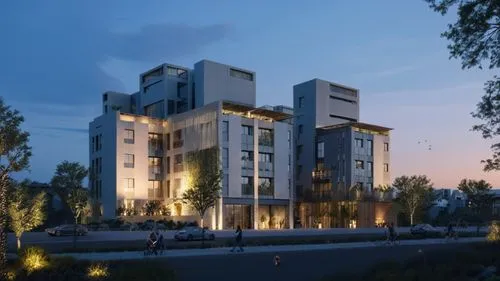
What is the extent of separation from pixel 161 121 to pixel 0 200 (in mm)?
64050

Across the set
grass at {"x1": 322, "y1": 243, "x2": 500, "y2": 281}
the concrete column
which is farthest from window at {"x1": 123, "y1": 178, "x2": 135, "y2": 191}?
grass at {"x1": 322, "y1": 243, "x2": 500, "y2": 281}

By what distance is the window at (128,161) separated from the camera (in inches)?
3150

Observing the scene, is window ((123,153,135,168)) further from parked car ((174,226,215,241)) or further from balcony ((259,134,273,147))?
parked car ((174,226,215,241))

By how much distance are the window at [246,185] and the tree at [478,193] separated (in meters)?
32.2

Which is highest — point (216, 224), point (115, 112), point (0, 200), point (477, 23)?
point (115, 112)

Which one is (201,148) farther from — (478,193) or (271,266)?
(271,266)

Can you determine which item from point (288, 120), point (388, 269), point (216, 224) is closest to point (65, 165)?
point (216, 224)

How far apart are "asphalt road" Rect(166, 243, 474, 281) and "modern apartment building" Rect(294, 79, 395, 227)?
53.1 m

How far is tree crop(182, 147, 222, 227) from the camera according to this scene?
53.0 meters

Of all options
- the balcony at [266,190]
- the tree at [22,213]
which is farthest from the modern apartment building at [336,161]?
the tree at [22,213]

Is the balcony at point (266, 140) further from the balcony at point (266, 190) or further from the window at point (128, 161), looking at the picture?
the window at point (128, 161)

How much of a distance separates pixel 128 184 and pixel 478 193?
49124 mm

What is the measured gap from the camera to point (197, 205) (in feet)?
174

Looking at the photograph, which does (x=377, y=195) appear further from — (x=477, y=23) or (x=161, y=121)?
(x=477, y=23)
